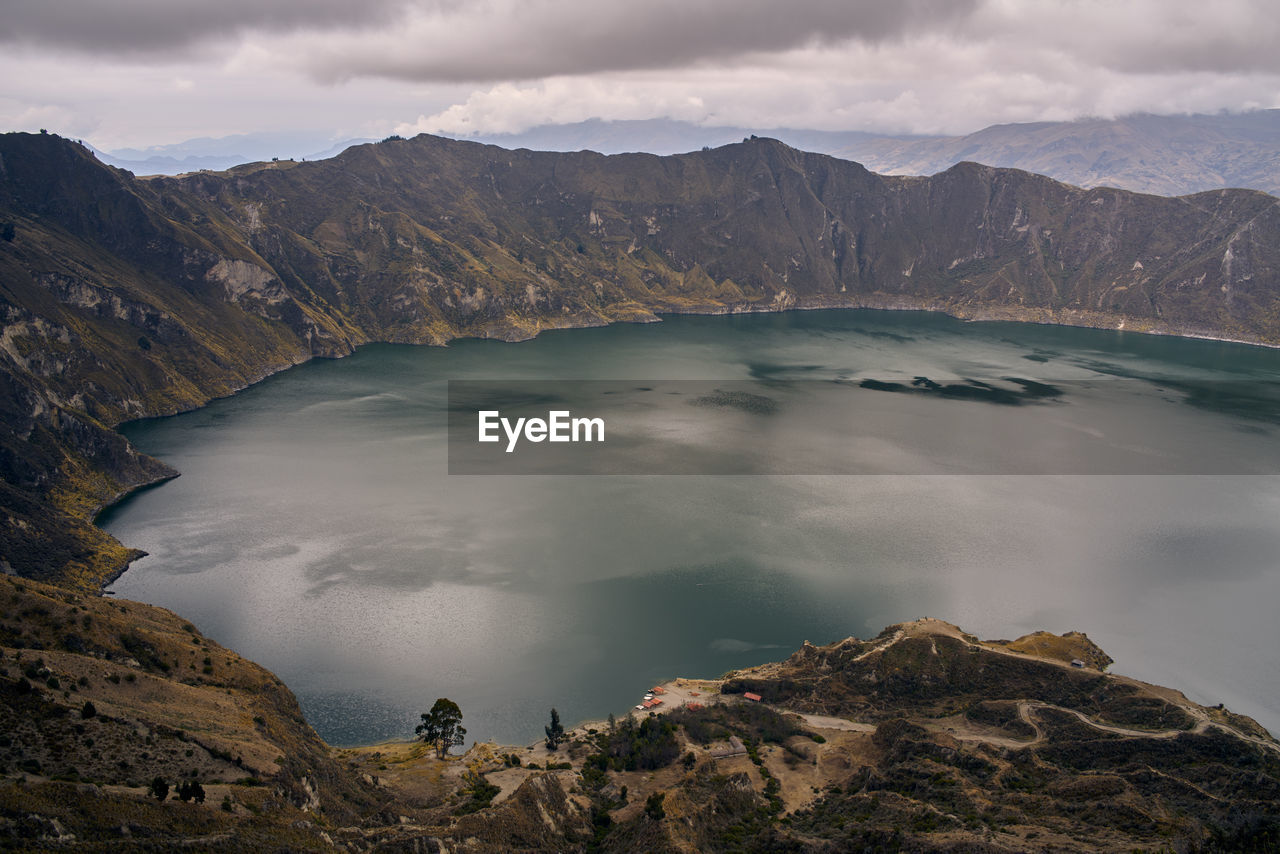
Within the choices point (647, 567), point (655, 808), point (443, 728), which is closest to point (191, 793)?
point (443, 728)

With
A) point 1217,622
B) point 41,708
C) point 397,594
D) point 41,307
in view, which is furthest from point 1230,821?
point 41,307

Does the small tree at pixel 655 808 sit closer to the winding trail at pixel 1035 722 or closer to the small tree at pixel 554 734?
the small tree at pixel 554 734

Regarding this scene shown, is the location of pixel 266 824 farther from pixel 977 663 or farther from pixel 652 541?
pixel 652 541

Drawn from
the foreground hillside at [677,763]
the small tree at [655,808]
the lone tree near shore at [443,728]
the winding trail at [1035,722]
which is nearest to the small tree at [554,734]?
the foreground hillside at [677,763]

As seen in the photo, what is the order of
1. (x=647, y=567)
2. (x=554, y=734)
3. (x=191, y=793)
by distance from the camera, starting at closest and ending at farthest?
1. (x=191, y=793)
2. (x=554, y=734)
3. (x=647, y=567)

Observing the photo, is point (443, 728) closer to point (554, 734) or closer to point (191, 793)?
point (554, 734)

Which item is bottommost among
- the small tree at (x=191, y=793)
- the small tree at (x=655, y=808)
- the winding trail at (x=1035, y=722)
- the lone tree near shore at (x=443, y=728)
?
the lone tree near shore at (x=443, y=728)

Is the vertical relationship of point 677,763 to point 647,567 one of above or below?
below
